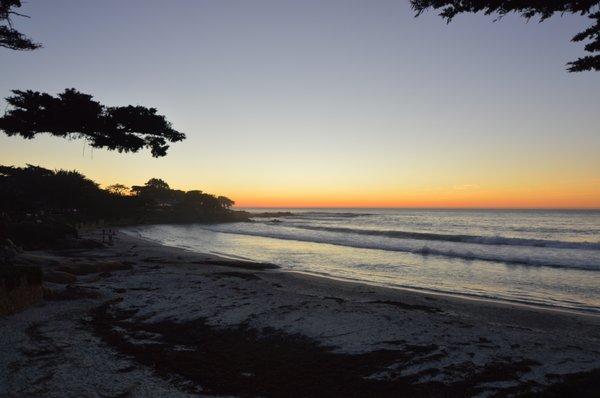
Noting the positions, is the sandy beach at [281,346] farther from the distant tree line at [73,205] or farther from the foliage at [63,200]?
the foliage at [63,200]

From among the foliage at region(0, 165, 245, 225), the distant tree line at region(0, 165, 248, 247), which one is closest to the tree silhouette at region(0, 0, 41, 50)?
the distant tree line at region(0, 165, 248, 247)

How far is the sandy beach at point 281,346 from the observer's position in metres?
5.26

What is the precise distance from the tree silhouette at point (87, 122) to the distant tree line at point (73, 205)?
12556 mm

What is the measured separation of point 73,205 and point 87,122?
147 feet

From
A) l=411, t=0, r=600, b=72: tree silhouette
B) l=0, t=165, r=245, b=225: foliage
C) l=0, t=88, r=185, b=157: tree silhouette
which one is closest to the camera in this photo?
l=411, t=0, r=600, b=72: tree silhouette

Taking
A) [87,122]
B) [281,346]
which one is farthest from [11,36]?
[281,346]

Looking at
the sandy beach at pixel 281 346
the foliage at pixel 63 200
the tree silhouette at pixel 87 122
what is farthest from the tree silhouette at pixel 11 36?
the foliage at pixel 63 200

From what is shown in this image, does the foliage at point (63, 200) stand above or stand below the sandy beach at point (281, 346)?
above

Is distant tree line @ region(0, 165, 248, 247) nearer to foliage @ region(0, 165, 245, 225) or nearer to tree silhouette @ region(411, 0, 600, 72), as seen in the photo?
foliage @ region(0, 165, 245, 225)

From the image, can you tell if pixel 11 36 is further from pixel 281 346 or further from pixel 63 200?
pixel 63 200

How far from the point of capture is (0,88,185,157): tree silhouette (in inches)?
263

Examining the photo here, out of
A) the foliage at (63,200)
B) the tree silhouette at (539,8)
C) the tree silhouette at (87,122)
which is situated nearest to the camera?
the tree silhouette at (539,8)

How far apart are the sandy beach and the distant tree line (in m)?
11.4

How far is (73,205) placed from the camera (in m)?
45.5
